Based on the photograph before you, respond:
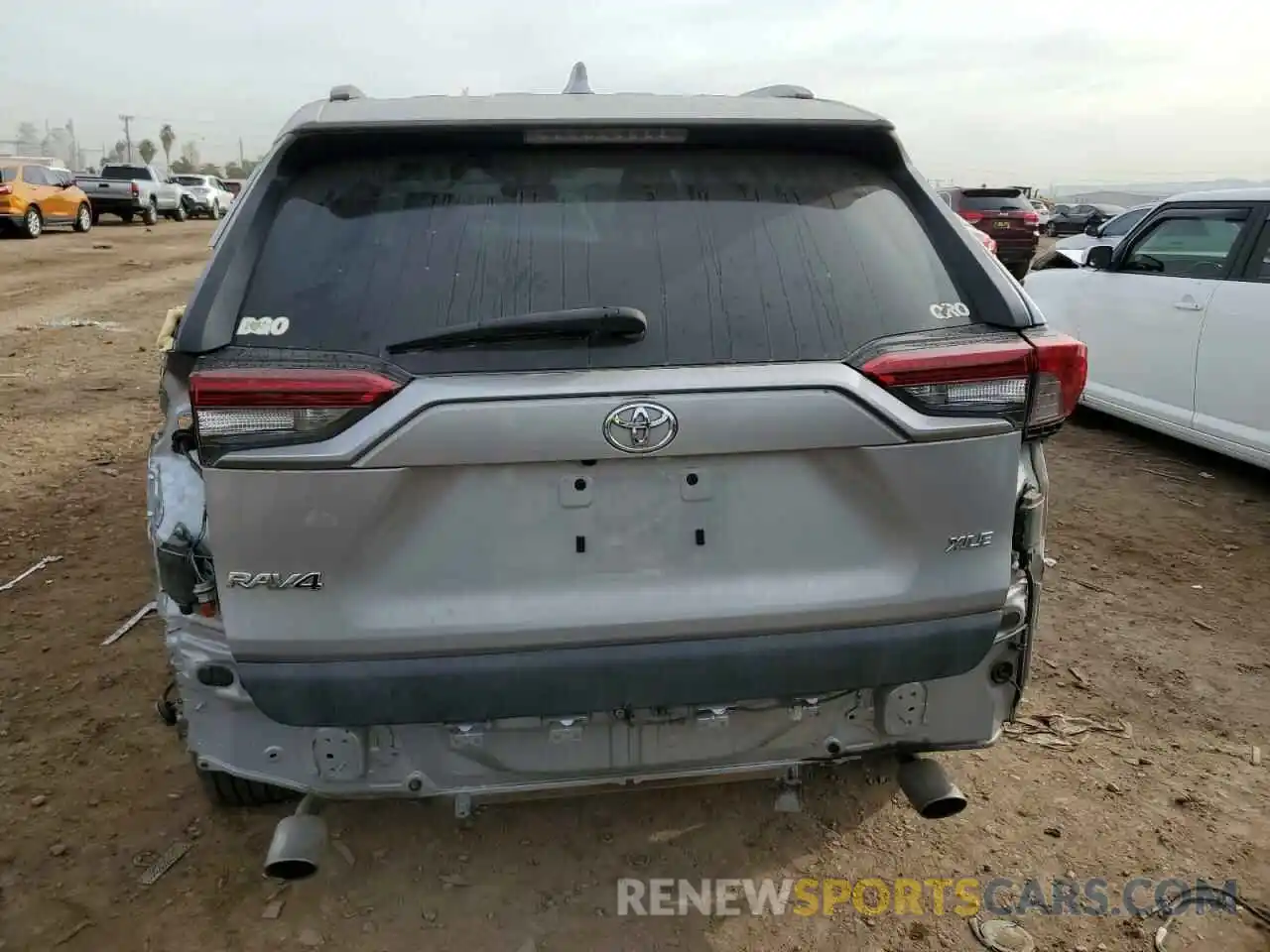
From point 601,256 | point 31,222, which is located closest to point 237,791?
point 601,256

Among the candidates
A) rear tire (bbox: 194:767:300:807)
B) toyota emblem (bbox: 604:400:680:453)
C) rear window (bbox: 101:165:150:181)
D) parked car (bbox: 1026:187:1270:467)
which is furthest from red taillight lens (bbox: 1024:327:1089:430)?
rear window (bbox: 101:165:150:181)

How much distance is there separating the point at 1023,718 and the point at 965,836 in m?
0.79

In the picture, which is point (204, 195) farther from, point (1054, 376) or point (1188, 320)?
point (1054, 376)

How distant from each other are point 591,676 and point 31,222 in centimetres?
2745

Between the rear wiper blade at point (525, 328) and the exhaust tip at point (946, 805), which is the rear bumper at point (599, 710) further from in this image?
the rear wiper blade at point (525, 328)

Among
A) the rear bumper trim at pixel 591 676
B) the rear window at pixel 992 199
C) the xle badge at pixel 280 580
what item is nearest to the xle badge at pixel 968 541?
the rear bumper trim at pixel 591 676

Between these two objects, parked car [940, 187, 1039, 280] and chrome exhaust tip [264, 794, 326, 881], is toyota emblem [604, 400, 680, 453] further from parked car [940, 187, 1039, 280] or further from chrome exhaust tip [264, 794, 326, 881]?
parked car [940, 187, 1039, 280]

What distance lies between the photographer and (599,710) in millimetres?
2139

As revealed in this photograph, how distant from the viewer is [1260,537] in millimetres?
5262

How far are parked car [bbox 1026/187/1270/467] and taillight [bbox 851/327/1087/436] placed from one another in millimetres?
4271

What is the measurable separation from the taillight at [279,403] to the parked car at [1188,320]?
552 cm

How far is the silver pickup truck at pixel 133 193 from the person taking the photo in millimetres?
30859

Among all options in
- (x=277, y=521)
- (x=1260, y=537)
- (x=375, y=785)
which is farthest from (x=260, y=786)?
(x=1260, y=537)

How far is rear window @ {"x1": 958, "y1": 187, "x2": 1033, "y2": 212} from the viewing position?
1858cm
